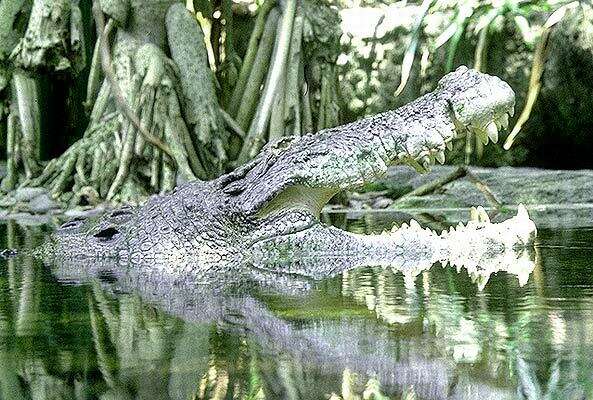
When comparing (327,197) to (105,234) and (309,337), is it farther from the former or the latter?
(309,337)

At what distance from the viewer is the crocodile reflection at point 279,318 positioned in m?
2.42

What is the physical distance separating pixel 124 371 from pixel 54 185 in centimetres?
863

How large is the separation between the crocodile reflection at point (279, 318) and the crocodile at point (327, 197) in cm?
8

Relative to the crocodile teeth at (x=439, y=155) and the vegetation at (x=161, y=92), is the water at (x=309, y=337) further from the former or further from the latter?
the vegetation at (x=161, y=92)

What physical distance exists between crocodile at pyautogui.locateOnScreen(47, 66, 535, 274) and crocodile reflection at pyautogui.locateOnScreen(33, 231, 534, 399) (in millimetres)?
83

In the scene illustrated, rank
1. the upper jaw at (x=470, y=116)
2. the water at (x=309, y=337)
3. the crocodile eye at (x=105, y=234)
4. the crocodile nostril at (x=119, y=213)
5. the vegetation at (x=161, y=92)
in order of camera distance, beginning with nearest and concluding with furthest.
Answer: the water at (x=309, y=337)
the upper jaw at (x=470, y=116)
the crocodile eye at (x=105, y=234)
the crocodile nostril at (x=119, y=213)
the vegetation at (x=161, y=92)

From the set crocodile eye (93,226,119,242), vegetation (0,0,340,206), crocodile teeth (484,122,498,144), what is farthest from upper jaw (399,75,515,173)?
vegetation (0,0,340,206)

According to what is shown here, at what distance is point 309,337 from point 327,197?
232cm

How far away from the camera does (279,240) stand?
518cm

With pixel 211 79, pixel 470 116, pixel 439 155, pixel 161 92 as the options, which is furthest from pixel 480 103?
pixel 211 79

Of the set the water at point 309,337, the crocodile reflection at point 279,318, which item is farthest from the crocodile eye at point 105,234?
the water at point 309,337

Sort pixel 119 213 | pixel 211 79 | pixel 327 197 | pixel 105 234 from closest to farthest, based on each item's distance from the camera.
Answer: pixel 327 197
pixel 105 234
pixel 119 213
pixel 211 79

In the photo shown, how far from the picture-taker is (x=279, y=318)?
11.3 ft

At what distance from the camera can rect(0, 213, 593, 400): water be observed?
92.8 inches
